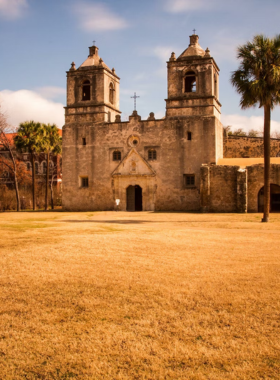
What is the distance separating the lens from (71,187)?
32438 mm

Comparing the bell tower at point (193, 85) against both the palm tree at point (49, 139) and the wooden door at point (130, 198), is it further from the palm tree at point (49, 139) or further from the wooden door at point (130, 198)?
the palm tree at point (49, 139)

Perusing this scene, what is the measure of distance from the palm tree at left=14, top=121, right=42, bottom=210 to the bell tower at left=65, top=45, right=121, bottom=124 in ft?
14.1

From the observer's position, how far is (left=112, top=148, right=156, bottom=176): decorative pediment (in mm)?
30406

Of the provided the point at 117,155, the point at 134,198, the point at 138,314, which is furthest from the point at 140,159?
the point at 138,314

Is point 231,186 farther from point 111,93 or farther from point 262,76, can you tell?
point 111,93

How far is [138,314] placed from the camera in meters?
5.72

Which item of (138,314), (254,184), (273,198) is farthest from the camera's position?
(273,198)

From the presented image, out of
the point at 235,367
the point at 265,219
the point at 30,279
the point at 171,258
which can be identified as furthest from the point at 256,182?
the point at 235,367

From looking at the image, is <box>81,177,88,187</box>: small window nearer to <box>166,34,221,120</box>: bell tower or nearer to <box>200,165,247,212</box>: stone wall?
<box>166,34,221,120</box>: bell tower

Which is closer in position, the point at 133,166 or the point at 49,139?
the point at 133,166

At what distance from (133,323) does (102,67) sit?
29183 millimetres

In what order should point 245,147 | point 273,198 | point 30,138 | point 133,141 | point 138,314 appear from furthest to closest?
point 245,147 → point 30,138 → point 133,141 → point 273,198 → point 138,314

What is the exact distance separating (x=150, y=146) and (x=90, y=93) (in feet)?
22.8

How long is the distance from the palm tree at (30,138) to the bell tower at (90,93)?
4.29 meters
